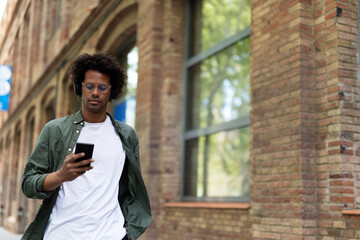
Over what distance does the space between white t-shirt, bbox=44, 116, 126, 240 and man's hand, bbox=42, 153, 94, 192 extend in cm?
16

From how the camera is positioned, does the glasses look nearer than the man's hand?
No

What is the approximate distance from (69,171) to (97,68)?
718 millimetres

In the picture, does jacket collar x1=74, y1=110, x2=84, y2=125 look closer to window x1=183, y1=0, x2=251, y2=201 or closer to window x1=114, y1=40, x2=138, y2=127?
window x1=183, y1=0, x2=251, y2=201

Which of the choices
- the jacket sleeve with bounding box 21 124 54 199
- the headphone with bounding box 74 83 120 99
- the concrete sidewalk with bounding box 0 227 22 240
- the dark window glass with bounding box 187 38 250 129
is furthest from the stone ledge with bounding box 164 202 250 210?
the concrete sidewalk with bounding box 0 227 22 240

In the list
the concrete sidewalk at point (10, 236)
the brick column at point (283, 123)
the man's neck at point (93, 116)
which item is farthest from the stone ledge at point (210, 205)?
the concrete sidewalk at point (10, 236)

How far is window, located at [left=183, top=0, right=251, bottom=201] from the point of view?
21.4ft

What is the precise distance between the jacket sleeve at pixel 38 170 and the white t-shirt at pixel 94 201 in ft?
0.38

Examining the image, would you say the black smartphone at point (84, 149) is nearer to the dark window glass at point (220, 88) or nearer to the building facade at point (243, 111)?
the building facade at point (243, 111)

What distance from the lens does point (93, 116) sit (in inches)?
100.0

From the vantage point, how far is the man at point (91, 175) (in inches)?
90.5

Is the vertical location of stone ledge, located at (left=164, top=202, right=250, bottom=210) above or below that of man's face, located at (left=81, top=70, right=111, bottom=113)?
below

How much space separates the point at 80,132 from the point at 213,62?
5.11 m

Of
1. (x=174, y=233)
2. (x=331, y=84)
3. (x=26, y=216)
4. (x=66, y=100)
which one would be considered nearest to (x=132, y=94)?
(x=174, y=233)

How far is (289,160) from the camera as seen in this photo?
482 cm
